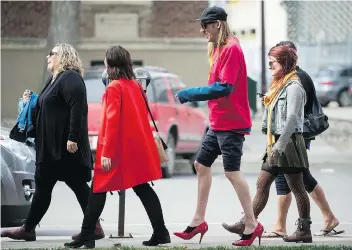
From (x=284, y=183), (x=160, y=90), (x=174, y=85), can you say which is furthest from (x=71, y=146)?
(x=174, y=85)

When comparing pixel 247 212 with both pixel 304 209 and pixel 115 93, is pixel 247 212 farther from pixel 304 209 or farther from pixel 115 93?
pixel 115 93

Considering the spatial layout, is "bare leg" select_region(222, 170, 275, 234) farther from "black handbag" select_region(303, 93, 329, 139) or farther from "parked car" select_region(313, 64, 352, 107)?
"parked car" select_region(313, 64, 352, 107)

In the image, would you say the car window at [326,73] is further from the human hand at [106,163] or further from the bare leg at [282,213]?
the human hand at [106,163]

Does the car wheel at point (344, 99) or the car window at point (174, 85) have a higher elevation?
the car window at point (174, 85)

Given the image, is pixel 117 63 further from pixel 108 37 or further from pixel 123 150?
pixel 108 37

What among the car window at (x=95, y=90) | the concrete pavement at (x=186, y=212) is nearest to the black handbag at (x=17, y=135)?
the concrete pavement at (x=186, y=212)

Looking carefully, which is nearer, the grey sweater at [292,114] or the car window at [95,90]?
the grey sweater at [292,114]

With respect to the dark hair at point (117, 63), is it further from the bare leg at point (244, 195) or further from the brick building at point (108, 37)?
the brick building at point (108, 37)

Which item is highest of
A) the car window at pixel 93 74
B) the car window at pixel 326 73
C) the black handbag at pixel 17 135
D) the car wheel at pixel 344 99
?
the car window at pixel 93 74

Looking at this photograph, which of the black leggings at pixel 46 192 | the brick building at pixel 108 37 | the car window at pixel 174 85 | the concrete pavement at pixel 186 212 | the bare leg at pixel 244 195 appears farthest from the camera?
the brick building at pixel 108 37

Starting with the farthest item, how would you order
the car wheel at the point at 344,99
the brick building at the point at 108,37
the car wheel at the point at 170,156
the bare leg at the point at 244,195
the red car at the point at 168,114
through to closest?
1. the car wheel at the point at 344,99
2. the brick building at the point at 108,37
3. the car wheel at the point at 170,156
4. the red car at the point at 168,114
5. the bare leg at the point at 244,195

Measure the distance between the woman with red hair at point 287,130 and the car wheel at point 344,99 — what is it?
40171 millimetres

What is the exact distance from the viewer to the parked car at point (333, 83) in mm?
49438

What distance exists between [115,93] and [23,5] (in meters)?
26.8
